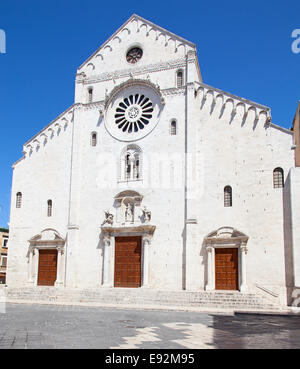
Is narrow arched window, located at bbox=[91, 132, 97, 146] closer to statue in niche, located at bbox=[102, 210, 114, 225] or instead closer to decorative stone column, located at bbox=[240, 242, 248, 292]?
statue in niche, located at bbox=[102, 210, 114, 225]

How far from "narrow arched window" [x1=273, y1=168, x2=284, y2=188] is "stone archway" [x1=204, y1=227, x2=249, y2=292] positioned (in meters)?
3.27

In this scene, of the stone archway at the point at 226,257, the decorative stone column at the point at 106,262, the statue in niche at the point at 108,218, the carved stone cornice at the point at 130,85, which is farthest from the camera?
the carved stone cornice at the point at 130,85

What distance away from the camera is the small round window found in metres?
28.2

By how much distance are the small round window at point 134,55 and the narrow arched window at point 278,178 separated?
1206 cm

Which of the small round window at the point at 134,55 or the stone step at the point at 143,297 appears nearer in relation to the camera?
the stone step at the point at 143,297

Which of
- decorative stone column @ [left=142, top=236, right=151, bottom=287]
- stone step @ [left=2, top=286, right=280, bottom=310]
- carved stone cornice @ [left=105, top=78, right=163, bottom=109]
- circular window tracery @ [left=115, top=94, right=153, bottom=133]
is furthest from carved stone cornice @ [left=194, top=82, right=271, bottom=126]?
stone step @ [left=2, top=286, right=280, bottom=310]

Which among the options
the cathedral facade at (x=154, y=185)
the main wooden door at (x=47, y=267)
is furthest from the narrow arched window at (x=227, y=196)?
the main wooden door at (x=47, y=267)

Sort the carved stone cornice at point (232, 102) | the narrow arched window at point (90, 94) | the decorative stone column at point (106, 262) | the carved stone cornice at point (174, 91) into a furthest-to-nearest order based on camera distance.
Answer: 1. the narrow arched window at point (90, 94)
2. the carved stone cornice at point (174, 91)
3. the decorative stone column at point (106, 262)
4. the carved stone cornice at point (232, 102)

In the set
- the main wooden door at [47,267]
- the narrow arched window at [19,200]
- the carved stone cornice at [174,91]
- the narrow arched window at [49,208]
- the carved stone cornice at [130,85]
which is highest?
the carved stone cornice at [130,85]

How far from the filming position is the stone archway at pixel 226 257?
74.3ft

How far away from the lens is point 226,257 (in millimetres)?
23188

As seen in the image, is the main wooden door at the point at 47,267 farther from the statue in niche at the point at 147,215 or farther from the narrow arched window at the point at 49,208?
the statue in niche at the point at 147,215

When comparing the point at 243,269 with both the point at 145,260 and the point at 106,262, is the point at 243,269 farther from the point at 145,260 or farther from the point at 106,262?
the point at 106,262
